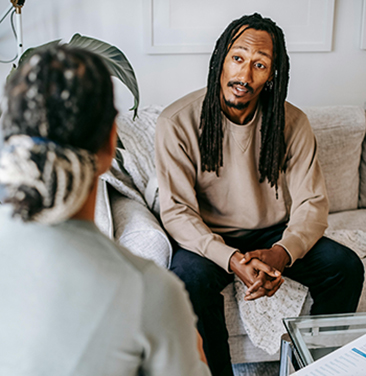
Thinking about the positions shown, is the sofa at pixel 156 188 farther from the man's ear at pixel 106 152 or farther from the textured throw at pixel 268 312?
the man's ear at pixel 106 152

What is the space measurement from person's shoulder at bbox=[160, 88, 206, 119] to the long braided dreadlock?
0.11 ft

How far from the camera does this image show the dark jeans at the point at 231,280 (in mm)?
1344

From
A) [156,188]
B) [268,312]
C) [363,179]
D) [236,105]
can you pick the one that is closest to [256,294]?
[268,312]

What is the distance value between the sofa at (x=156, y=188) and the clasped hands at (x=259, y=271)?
0.44 feet

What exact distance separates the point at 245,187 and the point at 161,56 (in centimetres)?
94

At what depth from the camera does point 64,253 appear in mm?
444

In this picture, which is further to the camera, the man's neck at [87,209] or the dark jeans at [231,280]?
the dark jeans at [231,280]

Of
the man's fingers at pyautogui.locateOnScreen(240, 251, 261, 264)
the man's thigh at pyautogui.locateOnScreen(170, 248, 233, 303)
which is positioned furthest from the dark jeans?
the man's fingers at pyautogui.locateOnScreen(240, 251, 261, 264)

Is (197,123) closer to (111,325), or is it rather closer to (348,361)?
(348,361)

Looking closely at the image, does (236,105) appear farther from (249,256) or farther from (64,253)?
(64,253)

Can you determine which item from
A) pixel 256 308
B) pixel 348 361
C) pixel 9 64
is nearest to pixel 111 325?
pixel 348 361

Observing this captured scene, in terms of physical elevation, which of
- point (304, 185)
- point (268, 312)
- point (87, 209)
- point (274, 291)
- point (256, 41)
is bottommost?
point (268, 312)

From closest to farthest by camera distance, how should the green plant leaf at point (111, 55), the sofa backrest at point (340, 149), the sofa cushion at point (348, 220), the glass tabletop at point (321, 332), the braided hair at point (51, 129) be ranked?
the braided hair at point (51, 129) < the glass tabletop at point (321, 332) < the green plant leaf at point (111, 55) < the sofa cushion at point (348, 220) < the sofa backrest at point (340, 149)

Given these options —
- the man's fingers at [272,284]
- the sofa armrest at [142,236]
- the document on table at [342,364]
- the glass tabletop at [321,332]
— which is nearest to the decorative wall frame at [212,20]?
the sofa armrest at [142,236]
